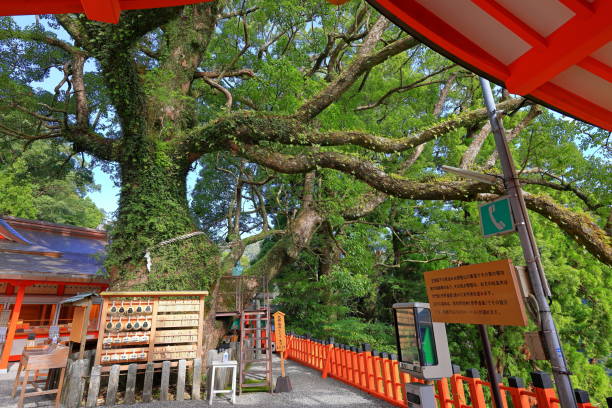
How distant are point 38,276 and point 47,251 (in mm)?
3406

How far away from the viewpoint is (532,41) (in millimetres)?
2127

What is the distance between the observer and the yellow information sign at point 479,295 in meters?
→ 2.65

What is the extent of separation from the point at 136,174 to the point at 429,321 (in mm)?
7377

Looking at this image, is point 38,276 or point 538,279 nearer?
point 538,279

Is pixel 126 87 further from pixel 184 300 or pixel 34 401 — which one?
pixel 34 401

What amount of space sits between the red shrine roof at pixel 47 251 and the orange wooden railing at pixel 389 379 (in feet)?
22.9

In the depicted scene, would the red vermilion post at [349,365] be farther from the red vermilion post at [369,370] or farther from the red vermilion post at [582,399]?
the red vermilion post at [582,399]

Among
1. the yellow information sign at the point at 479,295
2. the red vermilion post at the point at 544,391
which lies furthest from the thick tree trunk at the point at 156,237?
the red vermilion post at the point at 544,391

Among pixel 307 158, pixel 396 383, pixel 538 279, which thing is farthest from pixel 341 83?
pixel 396 383

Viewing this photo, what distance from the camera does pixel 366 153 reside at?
12.0 m

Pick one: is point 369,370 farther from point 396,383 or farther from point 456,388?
point 456,388

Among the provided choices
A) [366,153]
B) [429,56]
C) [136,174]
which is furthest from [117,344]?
[429,56]

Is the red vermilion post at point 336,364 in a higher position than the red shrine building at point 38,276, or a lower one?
lower

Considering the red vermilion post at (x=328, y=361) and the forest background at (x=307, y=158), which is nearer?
the forest background at (x=307, y=158)
